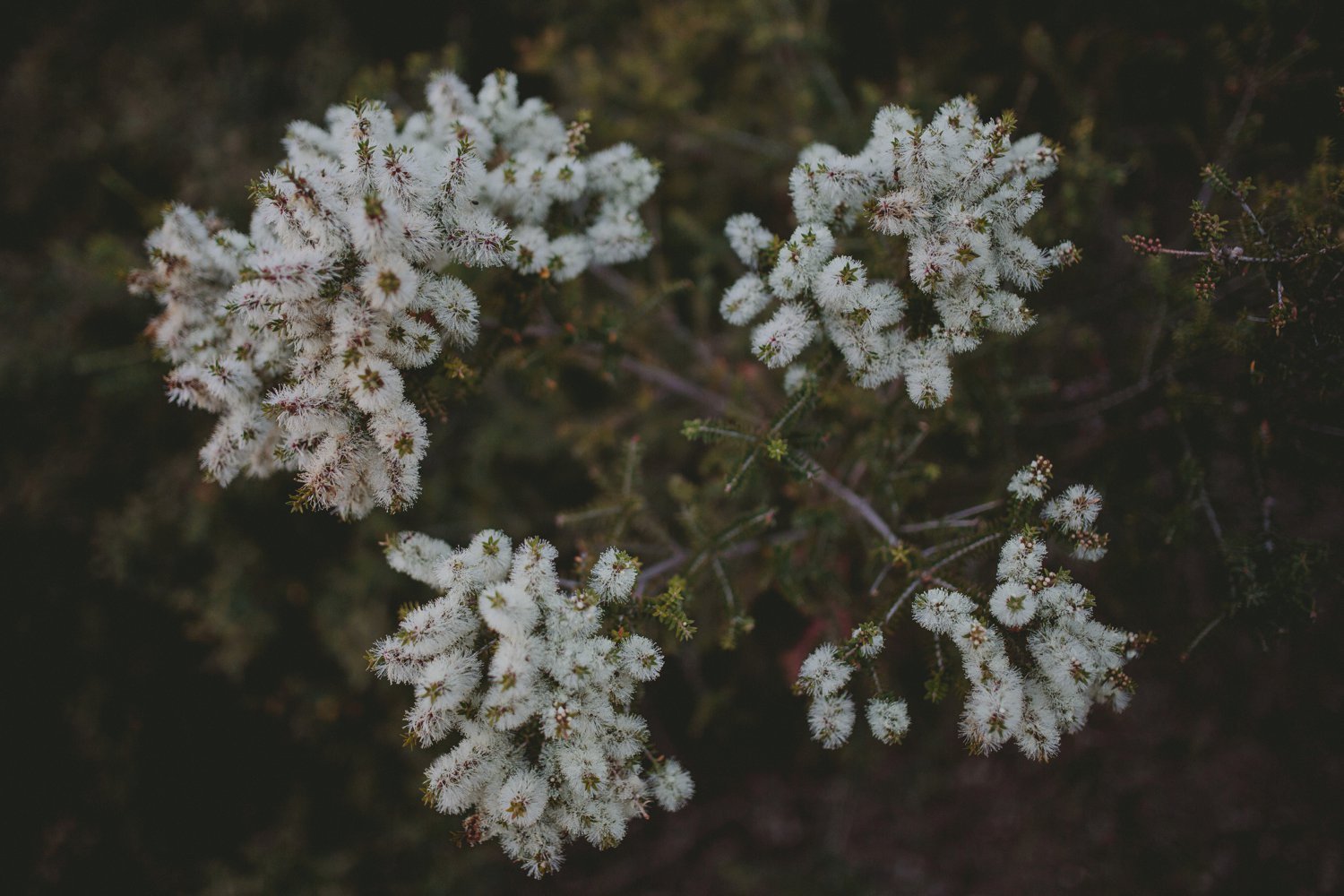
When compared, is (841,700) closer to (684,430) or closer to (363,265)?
(684,430)

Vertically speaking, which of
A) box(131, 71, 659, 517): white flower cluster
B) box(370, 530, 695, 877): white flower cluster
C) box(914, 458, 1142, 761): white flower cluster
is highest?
box(131, 71, 659, 517): white flower cluster

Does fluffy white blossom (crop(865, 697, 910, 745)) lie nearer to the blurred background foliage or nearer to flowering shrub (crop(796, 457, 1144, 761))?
flowering shrub (crop(796, 457, 1144, 761))

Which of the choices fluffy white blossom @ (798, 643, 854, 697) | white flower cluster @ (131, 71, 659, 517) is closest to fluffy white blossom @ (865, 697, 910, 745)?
fluffy white blossom @ (798, 643, 854, 697)

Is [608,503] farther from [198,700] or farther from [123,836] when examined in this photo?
[123,836]

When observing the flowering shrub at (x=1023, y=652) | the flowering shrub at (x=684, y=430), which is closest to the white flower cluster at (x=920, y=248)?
the flowering shrub at (x=684, y=430)

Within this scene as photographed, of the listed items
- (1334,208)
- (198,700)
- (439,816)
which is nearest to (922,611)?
(1334,208)

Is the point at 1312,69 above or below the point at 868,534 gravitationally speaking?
above
